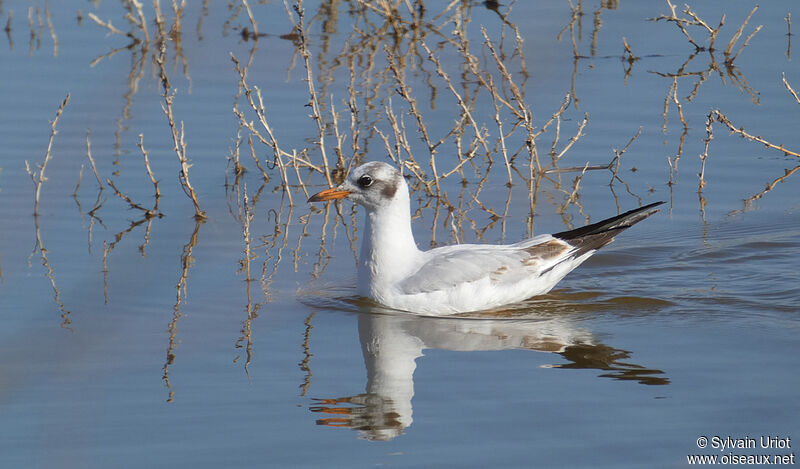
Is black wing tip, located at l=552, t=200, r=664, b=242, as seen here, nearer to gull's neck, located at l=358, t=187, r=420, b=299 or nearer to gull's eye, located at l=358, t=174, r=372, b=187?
gull's neck, located at l=358, t=187, r=420, b=299

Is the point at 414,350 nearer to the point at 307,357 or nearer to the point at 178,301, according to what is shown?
the point at 307,357

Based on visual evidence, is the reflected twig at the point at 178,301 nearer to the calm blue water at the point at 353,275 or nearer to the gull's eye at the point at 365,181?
the calm blue water at the point at 353,275

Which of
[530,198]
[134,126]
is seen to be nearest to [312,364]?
[530,198]

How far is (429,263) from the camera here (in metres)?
7.67

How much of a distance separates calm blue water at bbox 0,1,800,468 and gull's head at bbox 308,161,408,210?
73 cm

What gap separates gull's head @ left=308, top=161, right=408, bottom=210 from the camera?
7637 millimetres

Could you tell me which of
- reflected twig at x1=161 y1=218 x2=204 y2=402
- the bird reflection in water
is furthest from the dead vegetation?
the bird reflection in water

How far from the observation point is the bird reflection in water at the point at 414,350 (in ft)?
19.0

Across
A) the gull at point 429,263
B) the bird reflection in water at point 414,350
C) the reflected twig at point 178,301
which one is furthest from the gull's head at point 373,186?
the reflected twig at point 178,301

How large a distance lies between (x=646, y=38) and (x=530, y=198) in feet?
16.3

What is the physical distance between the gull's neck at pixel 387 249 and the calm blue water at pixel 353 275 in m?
0.22

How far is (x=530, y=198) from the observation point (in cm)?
962

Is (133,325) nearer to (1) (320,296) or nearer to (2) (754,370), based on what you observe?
(1) (320,296)

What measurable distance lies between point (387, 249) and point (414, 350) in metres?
1.06
